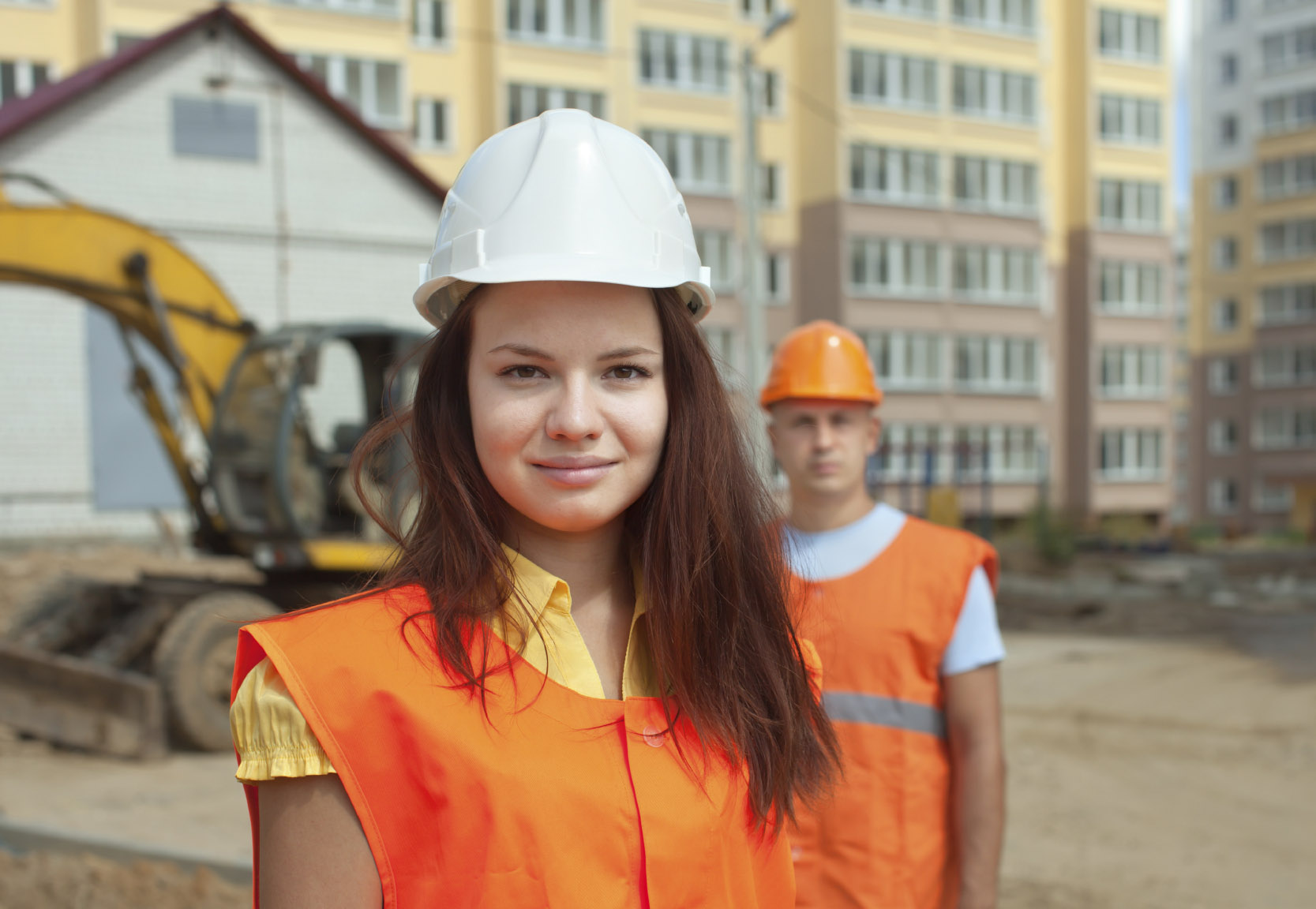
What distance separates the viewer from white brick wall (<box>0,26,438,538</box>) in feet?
66.5

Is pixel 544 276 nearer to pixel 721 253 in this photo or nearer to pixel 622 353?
pixel 622 353

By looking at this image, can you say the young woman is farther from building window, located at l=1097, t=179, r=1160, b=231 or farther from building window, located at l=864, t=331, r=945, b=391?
building window, located at l=1097, t=179, r=1160, b=231

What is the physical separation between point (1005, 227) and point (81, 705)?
3891cm

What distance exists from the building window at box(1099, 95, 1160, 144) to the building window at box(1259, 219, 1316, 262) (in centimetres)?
1310

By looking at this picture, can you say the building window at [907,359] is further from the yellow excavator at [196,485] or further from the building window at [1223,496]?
the yellow excavator at [196,485]

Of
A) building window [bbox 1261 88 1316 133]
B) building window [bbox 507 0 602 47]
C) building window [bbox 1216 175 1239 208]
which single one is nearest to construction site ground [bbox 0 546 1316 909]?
building window [bbox 507 0 602 47]

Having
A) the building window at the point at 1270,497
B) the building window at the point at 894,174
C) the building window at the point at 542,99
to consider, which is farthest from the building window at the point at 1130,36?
the building window at the point at 542,99

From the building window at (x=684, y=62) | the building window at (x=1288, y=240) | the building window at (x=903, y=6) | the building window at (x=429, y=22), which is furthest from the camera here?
the building window at (x=1288, y=240)

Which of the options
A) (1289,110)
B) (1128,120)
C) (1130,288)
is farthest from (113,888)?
(1289,110)

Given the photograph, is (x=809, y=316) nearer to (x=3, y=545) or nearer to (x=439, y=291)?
(x=3, y=545)

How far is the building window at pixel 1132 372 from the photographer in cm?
4519

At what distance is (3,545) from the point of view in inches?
798

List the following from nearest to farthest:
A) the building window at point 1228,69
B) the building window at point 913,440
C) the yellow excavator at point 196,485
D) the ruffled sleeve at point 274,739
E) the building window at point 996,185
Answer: the ruffled sleeve at point 274,739 < the yellow excavator at point 196,485 < the building window at point 913,440 < the building window at point 996,185 < the building window at point 1228,69

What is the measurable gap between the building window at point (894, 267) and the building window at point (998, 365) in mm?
2353
